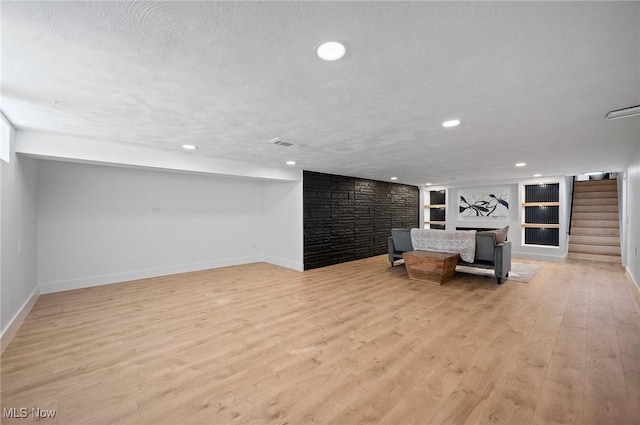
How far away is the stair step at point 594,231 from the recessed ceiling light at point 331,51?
940 cm

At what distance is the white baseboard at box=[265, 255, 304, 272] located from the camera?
18.8ft

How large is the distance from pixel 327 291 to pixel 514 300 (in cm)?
269

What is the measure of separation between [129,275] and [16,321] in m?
1.91

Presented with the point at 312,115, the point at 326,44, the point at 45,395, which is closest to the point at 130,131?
the point at 312,115

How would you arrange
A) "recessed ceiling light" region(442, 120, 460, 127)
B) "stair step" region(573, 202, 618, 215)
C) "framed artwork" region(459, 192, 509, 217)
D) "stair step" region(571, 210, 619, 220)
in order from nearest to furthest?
"recessed ceiling light" region(442, 120, 460, 127) < "stair step" region(571, 210, 619, 220) < "stair step" region(573, 202, 618, 215) < "framed artwork" region(459, 192, 509, 217)

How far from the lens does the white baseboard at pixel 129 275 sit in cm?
408

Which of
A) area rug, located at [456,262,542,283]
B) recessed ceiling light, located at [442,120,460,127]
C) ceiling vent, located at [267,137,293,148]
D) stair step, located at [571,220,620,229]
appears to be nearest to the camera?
recessed ceiling light, located at [442,120,460,127]

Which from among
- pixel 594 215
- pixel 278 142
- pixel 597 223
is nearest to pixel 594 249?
pixel 597 223

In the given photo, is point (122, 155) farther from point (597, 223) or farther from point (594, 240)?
point (597, 223)

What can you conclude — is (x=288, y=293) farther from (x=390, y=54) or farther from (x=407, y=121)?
(x=390, y=54)

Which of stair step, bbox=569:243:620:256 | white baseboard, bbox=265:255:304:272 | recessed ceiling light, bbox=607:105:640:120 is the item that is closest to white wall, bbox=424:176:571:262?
stair step, bbox=569:243:620:256

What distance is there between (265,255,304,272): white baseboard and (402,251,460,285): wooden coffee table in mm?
2233

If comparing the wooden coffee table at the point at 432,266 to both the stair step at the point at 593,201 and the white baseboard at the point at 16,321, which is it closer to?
the white baseboard at the point at 16,321

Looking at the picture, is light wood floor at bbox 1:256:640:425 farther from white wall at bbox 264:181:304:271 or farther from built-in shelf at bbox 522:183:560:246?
built-in shelf at bbox 522:183:560:246
